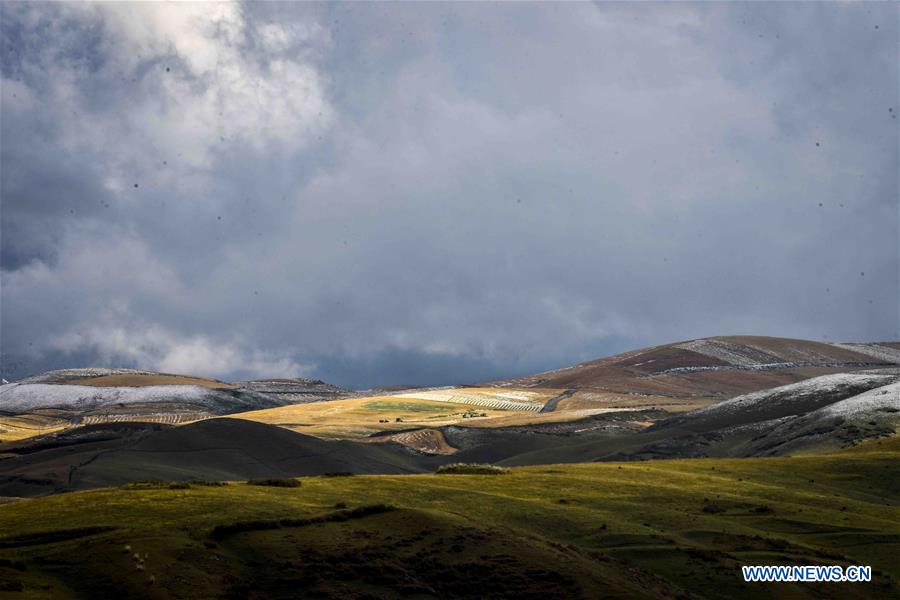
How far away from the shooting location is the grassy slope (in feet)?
131

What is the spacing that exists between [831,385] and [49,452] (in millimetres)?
118200

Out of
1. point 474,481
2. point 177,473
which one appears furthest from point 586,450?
point 474,481

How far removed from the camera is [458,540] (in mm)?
46375

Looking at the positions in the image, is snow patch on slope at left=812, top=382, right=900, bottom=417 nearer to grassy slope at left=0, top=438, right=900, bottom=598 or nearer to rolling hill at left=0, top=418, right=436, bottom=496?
grassy slope at left=0, top=438, right=900, bottom=598

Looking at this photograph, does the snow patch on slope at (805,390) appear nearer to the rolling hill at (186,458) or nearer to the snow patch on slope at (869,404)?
the snow patch on slope at (869,404)

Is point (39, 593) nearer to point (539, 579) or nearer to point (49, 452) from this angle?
point (539, 579)

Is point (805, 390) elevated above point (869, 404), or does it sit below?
above

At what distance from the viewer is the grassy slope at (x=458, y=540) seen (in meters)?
39.8

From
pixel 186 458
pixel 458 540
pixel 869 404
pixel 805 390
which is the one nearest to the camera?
pixel 458 540

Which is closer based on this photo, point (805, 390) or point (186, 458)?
point (186, 458)

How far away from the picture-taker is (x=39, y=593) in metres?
35.3

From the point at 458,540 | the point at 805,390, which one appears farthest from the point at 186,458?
the point at 805,390

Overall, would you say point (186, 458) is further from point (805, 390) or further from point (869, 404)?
point (805, 390)

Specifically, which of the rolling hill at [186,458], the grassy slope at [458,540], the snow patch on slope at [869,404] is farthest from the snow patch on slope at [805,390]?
the grassy slope at [458,540]
